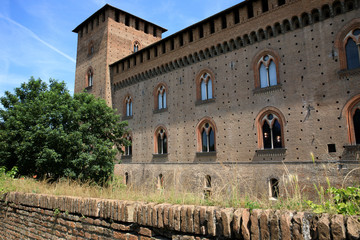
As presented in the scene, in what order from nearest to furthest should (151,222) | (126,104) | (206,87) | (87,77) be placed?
(151,222) < (206,87) < (126,104) < (87,77)

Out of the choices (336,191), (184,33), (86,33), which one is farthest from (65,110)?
(86,33)

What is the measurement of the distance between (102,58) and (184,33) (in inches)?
391

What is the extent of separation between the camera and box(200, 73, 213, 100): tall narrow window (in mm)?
15008

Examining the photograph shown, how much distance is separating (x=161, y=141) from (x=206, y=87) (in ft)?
16.5

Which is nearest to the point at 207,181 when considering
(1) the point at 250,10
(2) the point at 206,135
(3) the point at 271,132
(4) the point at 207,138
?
(4) the point at 207,138

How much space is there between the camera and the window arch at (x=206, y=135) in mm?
14454

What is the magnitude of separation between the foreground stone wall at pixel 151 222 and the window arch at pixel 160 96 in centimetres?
1258

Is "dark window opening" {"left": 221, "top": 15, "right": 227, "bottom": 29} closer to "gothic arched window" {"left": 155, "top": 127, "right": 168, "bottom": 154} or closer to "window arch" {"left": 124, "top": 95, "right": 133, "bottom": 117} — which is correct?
"gothic arched window" {"left": 155, "top": 127, "right": 168, "bottom": 154}

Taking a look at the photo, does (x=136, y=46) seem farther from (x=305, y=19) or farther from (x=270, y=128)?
(x=270, y=128)

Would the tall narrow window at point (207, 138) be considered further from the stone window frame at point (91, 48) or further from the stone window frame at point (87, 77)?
the stone window frame at point (91, 48)

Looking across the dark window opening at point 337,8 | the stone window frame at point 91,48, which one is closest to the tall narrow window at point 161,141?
the dark window opening at point 337,8

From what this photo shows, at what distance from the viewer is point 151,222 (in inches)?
127

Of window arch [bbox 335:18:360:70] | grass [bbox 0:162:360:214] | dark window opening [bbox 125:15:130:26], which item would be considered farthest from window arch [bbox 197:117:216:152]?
dark window opening [bbox 125:15:130:26]

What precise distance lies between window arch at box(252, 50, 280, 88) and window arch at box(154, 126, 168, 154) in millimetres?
7164
